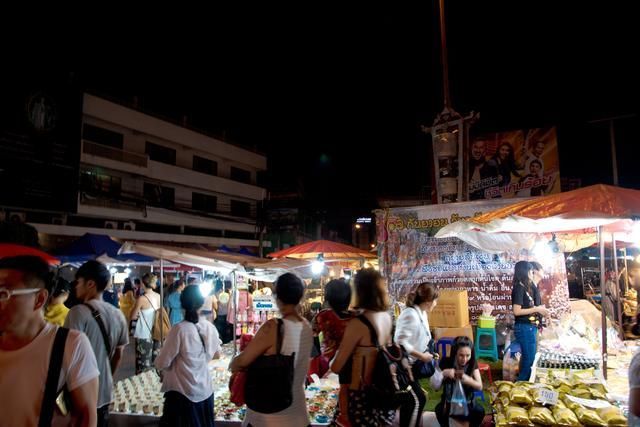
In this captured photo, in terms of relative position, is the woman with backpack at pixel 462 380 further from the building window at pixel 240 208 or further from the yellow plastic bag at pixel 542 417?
the building window at pixel 240 208

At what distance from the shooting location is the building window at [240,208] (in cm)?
4073

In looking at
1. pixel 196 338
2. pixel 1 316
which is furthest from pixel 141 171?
pixel 1 316

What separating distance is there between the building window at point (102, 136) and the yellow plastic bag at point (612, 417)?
2982 centimetres

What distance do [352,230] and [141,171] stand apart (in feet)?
90.7

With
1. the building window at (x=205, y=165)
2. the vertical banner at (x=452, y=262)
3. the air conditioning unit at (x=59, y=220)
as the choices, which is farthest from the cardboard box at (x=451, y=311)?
the building window at (x=205, y=165)

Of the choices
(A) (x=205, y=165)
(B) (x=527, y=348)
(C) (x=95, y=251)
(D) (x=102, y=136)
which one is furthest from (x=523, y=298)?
(A) (x=205, y=165)

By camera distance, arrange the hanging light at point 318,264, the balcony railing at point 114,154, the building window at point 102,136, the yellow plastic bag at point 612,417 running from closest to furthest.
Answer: the yellow plastic bag at point 612,417
the hanging light at point 318,264
the balcony railing at point 114,154
the building window at point 102,136

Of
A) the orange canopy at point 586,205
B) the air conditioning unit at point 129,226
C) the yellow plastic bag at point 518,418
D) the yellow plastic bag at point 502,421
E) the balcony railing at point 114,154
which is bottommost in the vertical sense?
the yellow plastic bag at point 502,421

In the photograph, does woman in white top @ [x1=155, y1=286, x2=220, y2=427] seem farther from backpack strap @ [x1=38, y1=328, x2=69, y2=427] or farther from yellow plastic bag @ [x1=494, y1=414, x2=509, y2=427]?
yellow plastic bag @ [x1=494, y1=414, x2=509, y2=427]

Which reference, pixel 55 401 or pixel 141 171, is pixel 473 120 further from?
pixel 141 171

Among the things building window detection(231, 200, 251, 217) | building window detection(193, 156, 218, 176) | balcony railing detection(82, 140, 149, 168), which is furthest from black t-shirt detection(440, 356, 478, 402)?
building window detection(231, 200, 251, 217)

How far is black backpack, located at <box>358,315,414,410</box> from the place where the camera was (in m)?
3.43

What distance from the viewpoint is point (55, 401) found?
208cm

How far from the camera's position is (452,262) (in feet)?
27.6
